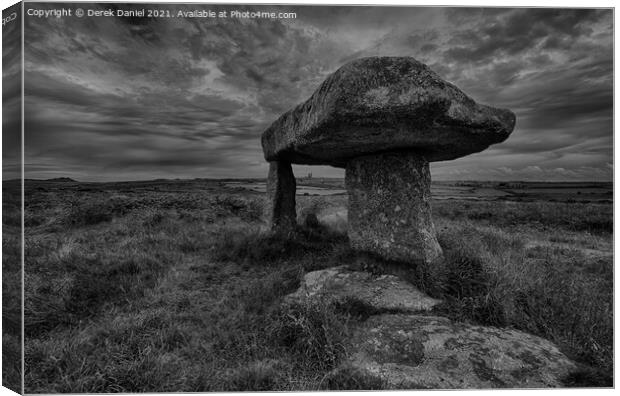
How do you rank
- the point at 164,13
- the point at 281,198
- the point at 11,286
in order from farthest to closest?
the point at 281,198, the point at 164,13, the point at 11,286

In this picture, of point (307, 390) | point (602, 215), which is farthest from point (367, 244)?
point (602, 215)

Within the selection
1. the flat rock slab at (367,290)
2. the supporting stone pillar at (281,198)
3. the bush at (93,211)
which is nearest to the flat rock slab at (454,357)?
the flat rock slab at (367,290)

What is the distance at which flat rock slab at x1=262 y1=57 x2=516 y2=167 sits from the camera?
12.5ft

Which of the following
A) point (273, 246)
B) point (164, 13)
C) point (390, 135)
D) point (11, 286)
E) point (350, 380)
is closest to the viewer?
point (350, 380)

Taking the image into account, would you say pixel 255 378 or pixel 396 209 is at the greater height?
pixel 396 209

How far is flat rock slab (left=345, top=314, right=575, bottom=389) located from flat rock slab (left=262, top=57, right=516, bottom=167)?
216cm

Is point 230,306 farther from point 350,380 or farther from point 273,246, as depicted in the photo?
point 273,246

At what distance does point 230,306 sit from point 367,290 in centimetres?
168

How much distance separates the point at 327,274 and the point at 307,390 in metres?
1.96

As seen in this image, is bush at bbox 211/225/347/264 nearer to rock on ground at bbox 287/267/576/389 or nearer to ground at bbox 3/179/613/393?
ground at bbox 3/179/613/393

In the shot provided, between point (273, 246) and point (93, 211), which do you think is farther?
point (93, 211)

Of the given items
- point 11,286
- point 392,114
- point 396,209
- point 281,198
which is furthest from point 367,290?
point 281,198

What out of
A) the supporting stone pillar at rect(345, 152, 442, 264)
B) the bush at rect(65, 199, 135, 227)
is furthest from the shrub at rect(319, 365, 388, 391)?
the bush at rect(65, 199, 135, 227)

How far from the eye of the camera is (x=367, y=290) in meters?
4.26
